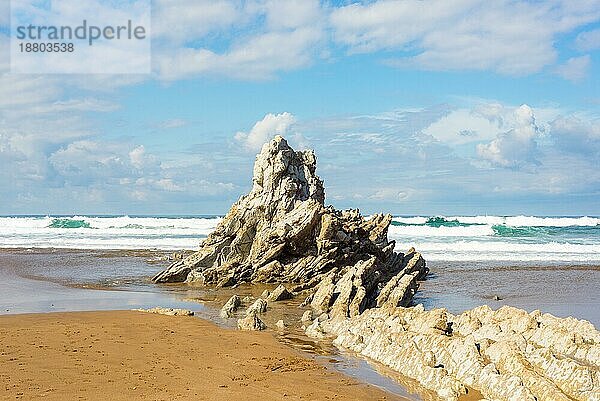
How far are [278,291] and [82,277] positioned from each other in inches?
387

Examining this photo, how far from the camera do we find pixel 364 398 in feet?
26.2

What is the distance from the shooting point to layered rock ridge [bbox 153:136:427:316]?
20469mm

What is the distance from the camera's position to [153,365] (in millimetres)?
9453

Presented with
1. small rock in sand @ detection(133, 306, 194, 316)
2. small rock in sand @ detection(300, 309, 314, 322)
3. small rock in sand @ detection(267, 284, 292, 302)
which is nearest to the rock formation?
small rock in sand @ detection(300, 309, 314, 322)

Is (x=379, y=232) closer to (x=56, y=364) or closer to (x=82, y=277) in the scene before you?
(x=82, y=277)

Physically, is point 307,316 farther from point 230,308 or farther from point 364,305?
point 230,308

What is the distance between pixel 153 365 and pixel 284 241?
11594mm

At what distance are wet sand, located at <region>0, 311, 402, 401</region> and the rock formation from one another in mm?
1154

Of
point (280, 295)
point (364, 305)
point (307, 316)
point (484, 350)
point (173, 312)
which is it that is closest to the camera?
point (484, 350)

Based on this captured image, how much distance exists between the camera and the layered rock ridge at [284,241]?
20.5m

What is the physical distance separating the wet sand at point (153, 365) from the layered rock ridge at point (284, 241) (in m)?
7.48

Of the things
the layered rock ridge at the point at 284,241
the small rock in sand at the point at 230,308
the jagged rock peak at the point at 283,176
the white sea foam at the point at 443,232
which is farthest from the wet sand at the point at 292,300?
the white sea foam at the point at 443,232

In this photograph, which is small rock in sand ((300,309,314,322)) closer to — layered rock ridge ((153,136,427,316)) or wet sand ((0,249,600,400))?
wet sand ((0,249,600,400))

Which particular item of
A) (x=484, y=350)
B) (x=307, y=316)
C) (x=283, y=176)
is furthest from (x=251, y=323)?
(x=283, y=176)
